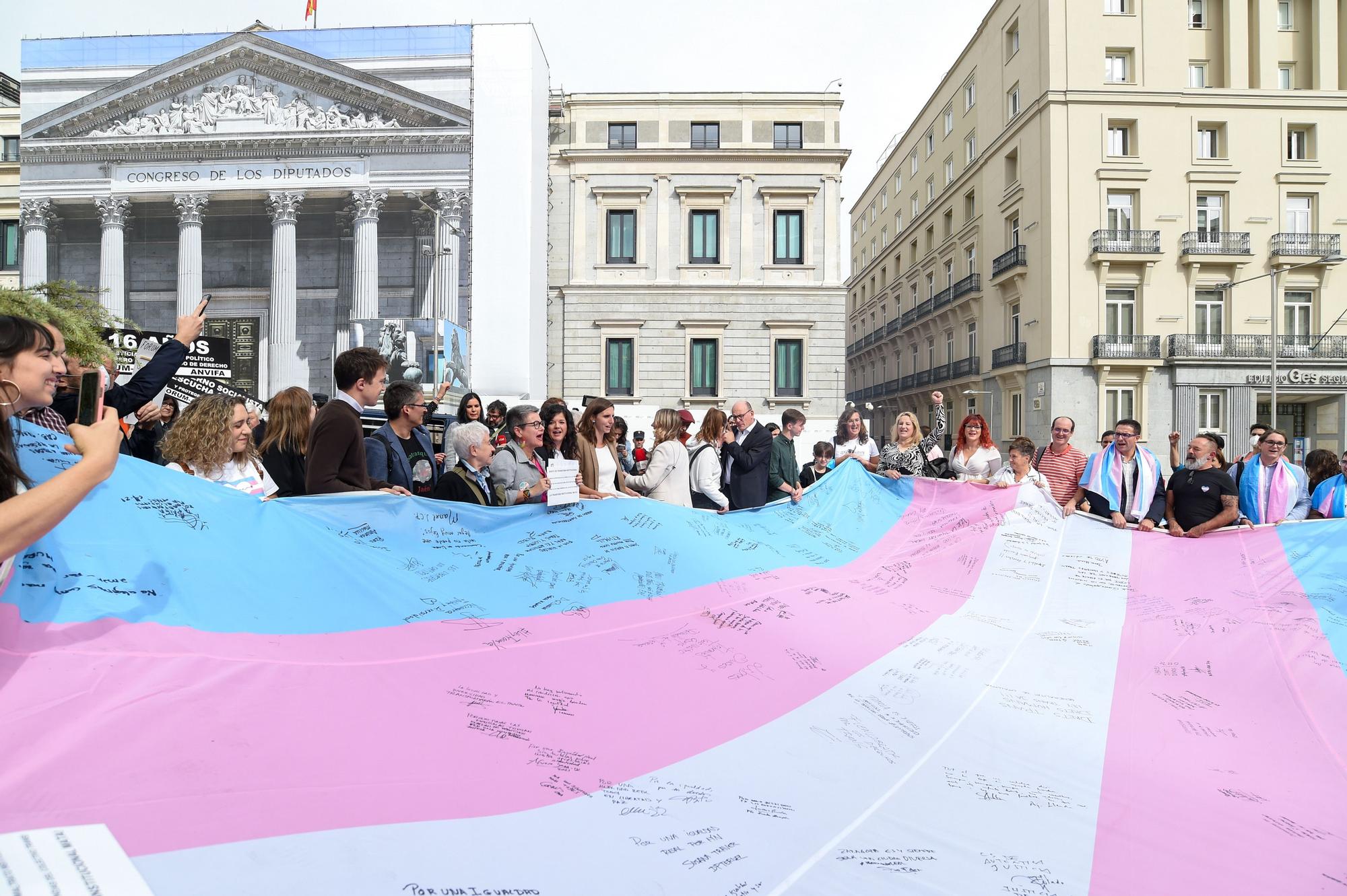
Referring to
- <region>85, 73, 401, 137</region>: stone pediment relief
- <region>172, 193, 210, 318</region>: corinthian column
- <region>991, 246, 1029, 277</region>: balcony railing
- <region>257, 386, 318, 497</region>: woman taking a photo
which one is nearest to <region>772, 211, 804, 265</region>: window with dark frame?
<region>991, 246, 1029, 277</region>: balcony railing

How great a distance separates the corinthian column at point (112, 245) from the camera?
1173 inches

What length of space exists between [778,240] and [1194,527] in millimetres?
30231

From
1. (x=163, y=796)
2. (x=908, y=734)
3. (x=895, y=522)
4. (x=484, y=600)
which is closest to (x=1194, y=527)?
(x=895, y=522)

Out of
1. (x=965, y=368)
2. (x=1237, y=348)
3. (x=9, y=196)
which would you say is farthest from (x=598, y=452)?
(x=9, y=196)

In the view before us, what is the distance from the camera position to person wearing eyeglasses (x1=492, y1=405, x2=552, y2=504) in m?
5.84

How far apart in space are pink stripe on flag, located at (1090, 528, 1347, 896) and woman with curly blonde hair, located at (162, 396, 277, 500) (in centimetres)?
424

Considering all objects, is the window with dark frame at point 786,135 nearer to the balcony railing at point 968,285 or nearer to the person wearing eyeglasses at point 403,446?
the balcony railing at point 968,285

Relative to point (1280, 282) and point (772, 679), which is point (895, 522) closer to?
point (772, 679)

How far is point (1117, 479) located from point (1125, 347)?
3187cm

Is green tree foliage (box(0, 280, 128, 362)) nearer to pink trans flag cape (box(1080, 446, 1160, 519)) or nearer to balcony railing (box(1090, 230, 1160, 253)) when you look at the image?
pink trans flag cape (box(1080, 446, 1160, 519))

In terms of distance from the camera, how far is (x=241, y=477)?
199 inches

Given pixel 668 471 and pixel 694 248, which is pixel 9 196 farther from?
pixel 668 471

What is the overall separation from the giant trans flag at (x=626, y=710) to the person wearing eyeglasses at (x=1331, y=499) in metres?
2.47

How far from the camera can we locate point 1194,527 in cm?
641
